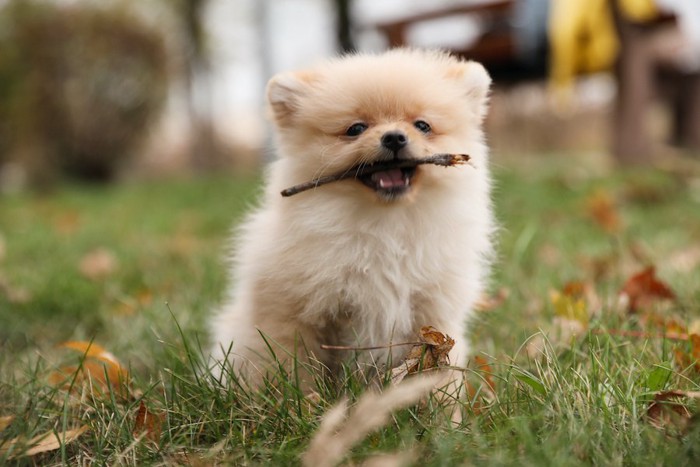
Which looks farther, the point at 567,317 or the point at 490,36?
the point at 490,36

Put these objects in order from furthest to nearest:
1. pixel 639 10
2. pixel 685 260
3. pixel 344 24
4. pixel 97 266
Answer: pixel 344 24
pixel 639 10
pixel 97 266
pixel 685 260

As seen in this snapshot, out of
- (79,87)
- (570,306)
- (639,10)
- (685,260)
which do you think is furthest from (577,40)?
(79,87)

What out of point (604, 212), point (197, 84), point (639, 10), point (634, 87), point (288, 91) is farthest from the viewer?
point (197, 84)

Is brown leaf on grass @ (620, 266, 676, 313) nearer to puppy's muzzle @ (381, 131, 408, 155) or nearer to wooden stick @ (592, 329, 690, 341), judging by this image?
wooden stick @ (592, 329, 690, 341)

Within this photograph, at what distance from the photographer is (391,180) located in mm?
1850

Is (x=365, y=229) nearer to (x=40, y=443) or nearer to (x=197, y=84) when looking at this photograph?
(x=40, y=443)

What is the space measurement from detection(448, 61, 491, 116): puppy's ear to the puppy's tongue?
A: 15.6 inches

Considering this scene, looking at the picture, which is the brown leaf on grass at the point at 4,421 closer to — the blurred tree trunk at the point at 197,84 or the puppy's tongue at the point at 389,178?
the puppy's tongue at the point at 389,178

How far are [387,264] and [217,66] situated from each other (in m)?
17.4

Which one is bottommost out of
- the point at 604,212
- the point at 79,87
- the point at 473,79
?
the point at 604,212

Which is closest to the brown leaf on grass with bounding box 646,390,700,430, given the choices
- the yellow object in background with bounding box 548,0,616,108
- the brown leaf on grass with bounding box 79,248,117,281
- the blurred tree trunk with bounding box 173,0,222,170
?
the brown leaf on grass with bounding box 79,248,117,281

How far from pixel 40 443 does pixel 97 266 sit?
7.45 feet

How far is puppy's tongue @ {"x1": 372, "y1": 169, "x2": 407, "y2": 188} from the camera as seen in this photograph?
1839mm

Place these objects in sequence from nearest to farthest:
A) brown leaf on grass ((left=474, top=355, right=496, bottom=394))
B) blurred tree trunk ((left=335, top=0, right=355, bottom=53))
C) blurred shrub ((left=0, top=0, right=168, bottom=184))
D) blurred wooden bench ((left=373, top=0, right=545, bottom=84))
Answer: brown leaf on grass ((left=474, top=355, right=496, bottom=394)) < blurred wooden bench ((left=373, top=0, right=545, bottom=84)) < blurred tree trunk ((left=335, top=0, right=355, bottom=53)) < blurred shrub ((left=0, top=0, right=168, bottom=184))
